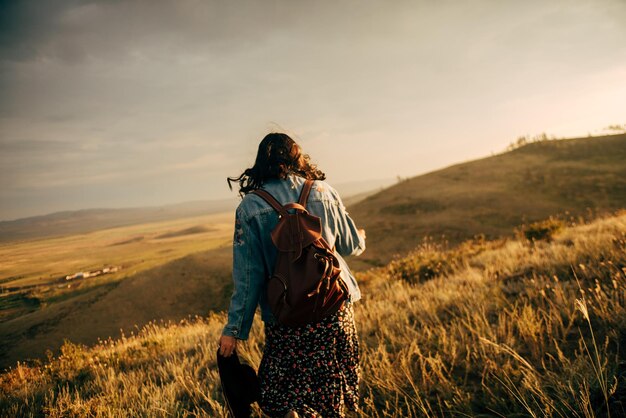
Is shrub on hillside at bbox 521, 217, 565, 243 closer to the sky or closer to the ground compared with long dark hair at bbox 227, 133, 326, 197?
closer to the ground

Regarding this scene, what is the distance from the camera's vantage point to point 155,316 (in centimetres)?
1644

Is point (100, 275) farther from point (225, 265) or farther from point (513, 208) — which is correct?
point (513, 208)

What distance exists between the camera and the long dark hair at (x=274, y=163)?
2.29m

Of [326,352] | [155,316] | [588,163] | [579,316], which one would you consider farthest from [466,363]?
[588,163]

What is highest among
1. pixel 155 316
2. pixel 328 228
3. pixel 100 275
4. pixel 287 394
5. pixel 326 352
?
pixel 328 228

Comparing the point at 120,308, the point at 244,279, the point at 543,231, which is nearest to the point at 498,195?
the point at 543,231

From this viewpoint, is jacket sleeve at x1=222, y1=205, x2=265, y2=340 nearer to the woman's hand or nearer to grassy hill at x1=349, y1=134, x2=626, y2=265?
the woman's hand

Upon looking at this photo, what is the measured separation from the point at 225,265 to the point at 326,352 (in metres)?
20.1


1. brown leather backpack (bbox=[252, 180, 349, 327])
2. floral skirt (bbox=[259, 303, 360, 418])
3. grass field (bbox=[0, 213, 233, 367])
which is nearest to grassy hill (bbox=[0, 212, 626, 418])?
floral skirt (bbox=[259, 303, 360, 418])

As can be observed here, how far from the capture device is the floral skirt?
2117mm

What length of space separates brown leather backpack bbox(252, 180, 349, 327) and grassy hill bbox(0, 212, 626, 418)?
0.93m

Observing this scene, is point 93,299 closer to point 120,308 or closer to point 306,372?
point 120,308

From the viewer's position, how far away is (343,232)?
258 centimetres

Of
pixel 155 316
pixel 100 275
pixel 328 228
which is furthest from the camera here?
pixel 100 275
